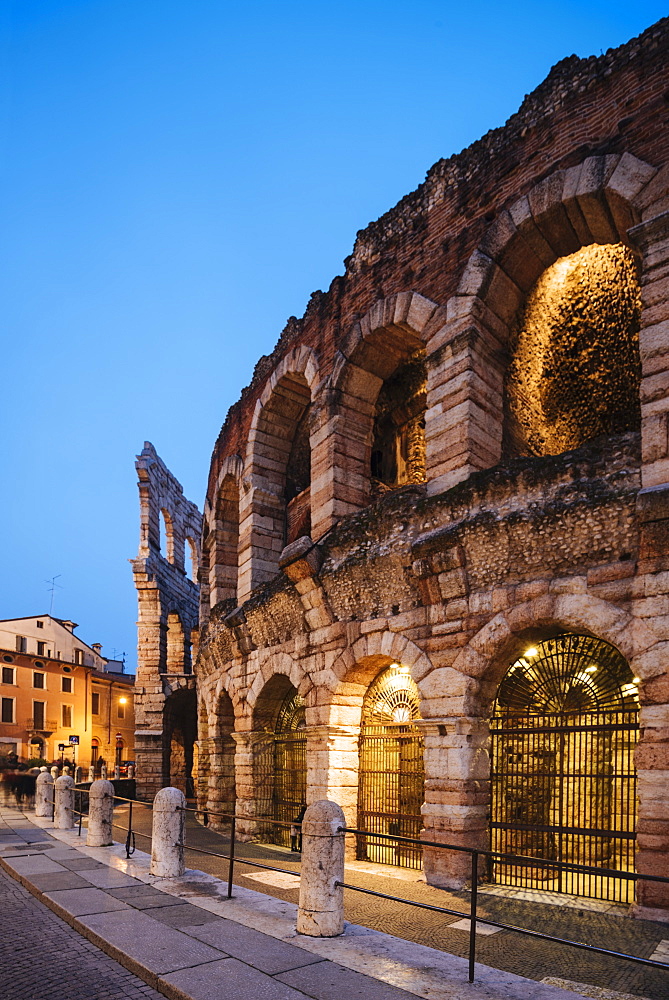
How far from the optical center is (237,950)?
4.84m

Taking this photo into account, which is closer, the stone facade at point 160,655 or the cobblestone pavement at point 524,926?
the cobblestone pavement at point 524,926

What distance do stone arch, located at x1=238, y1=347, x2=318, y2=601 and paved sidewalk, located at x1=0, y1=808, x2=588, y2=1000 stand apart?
6.60m

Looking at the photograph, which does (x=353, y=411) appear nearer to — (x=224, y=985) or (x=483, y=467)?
(x=483, y=467)

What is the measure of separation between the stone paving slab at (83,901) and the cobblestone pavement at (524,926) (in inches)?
61.3

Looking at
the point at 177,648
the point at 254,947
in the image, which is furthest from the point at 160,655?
the point at 254,947

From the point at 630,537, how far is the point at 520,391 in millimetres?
3743

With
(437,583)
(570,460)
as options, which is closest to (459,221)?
(570,460)

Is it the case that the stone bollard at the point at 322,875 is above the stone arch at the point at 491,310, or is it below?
below

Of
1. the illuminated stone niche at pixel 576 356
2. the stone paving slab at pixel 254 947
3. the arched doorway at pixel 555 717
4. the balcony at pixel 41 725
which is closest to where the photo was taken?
the stone paving slab at pixel 254 947

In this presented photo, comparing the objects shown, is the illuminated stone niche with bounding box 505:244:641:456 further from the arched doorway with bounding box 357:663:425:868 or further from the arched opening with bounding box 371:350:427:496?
the arched doorway with bounding box 357:663:425:868

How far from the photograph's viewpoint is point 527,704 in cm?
811

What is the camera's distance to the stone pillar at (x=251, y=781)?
12.1m

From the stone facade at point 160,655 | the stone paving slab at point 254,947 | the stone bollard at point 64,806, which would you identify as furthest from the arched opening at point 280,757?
the stone facade at point 160,655

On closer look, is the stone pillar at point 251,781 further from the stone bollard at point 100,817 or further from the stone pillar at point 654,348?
the stone pillar at point 654,348
